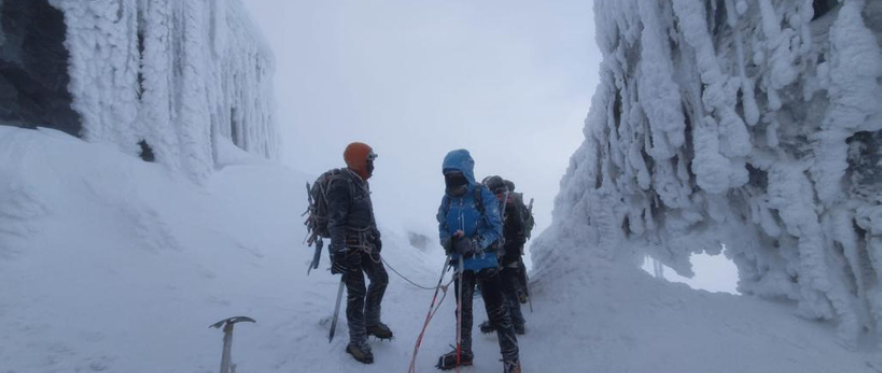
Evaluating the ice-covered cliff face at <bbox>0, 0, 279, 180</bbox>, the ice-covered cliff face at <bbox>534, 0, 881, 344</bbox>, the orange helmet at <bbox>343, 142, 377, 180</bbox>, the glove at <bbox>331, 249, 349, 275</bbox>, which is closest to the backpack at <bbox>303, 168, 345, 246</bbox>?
the orange helmet at <bbox>343, 142, 377, 180</bbox>

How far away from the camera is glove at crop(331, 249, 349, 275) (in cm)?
427

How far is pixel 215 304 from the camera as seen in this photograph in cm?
537

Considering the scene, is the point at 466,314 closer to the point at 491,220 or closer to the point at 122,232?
the point at 491,220

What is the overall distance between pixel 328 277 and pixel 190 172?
159 inches

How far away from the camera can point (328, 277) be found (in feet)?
26.3

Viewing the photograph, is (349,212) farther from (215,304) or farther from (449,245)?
(215,304)

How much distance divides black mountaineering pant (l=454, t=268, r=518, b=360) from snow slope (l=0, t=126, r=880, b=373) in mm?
490

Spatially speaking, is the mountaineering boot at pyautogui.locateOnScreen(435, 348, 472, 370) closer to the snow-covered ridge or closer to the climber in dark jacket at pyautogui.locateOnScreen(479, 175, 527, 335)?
the climber in dark jacket at pyautogui.locateOnScreen(479, 175, 527, 335)

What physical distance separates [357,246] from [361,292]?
1.56ft

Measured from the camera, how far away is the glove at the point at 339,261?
14.0 ft

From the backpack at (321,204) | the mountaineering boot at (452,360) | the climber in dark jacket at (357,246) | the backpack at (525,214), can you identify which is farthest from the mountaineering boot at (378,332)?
the backpack at (525,214)

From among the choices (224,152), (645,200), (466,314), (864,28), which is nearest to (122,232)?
(466,314)

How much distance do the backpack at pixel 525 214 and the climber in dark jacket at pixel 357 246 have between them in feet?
6.37

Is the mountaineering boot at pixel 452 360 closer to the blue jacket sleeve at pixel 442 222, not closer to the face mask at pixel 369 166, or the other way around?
the blue jacket sleeve at pixel 442 222
